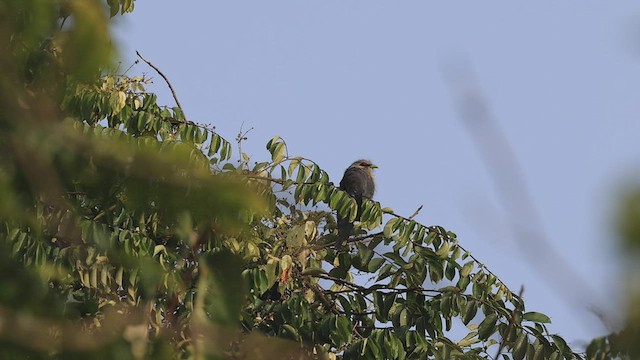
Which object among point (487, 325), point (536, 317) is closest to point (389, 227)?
point (487, 325)

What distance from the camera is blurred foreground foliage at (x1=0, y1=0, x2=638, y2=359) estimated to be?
80.7 inches

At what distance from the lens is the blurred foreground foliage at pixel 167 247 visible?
2051mm

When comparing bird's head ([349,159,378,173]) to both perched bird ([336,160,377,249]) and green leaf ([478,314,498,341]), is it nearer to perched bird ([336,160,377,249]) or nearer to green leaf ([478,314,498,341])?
perched bird ([336,160,377,249])

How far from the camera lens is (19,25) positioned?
2.10m

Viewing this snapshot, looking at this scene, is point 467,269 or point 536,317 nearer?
point 536,317

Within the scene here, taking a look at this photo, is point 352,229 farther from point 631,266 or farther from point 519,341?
point 631,266

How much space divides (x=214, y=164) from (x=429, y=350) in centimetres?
174

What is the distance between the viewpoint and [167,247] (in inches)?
262

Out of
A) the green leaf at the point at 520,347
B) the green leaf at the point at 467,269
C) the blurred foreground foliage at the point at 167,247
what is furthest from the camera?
the green leaf at the point at 467,269

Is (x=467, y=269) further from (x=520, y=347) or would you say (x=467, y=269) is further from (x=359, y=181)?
(x=359, y=181)

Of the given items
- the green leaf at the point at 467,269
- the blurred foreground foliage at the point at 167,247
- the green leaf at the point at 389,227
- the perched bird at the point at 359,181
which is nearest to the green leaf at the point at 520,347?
the blurred foreground foliage at the point at 167,247

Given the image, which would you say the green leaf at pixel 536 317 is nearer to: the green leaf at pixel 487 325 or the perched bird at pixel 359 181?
the green leaf at pixel 487 325

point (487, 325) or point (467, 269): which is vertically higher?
point (467, 269)

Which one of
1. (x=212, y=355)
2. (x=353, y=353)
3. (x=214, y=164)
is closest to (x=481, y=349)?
(x=353, y=353)
